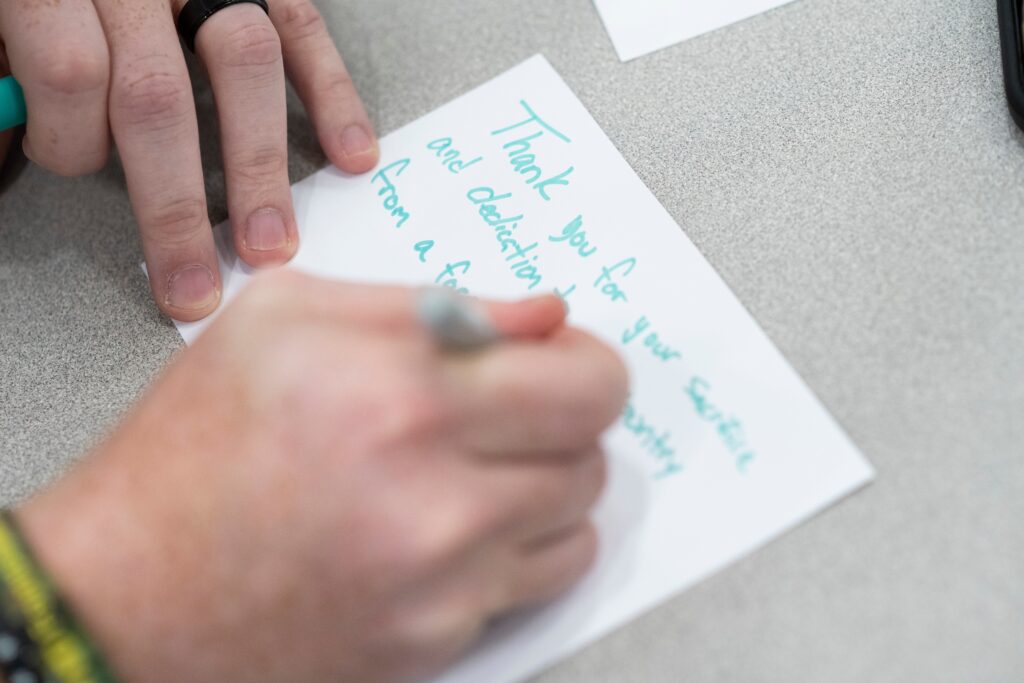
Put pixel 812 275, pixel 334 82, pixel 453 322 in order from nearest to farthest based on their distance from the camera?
pixel 453 322
pixel 812 275
pixel 334 82

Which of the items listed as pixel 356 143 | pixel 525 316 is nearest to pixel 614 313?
pixel 525 316

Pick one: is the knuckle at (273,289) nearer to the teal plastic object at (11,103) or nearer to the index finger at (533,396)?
the index finger at (533,396)

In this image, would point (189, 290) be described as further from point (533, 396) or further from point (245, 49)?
point (533, 396)

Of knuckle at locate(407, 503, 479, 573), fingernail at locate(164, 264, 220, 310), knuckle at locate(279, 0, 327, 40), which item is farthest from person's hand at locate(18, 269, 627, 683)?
knuckle at locate(279, 0, 327, 40)

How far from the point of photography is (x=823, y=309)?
1.43 ft

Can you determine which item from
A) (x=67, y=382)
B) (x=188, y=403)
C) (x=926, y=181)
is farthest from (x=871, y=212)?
(x=67, y=382)

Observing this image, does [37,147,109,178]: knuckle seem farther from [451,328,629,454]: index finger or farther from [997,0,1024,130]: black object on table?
[997,0,1024,130]: black object on table

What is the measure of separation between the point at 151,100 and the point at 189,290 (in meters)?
0.11

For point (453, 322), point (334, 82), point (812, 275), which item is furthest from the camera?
point (334, 82)

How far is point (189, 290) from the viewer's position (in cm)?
50

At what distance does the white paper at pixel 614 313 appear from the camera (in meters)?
0.39

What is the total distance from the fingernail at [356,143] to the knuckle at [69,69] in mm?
144

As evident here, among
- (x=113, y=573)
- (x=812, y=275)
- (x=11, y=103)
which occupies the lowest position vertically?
(x=812, y=275)

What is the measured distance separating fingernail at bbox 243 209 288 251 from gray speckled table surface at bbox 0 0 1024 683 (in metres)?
0.06
